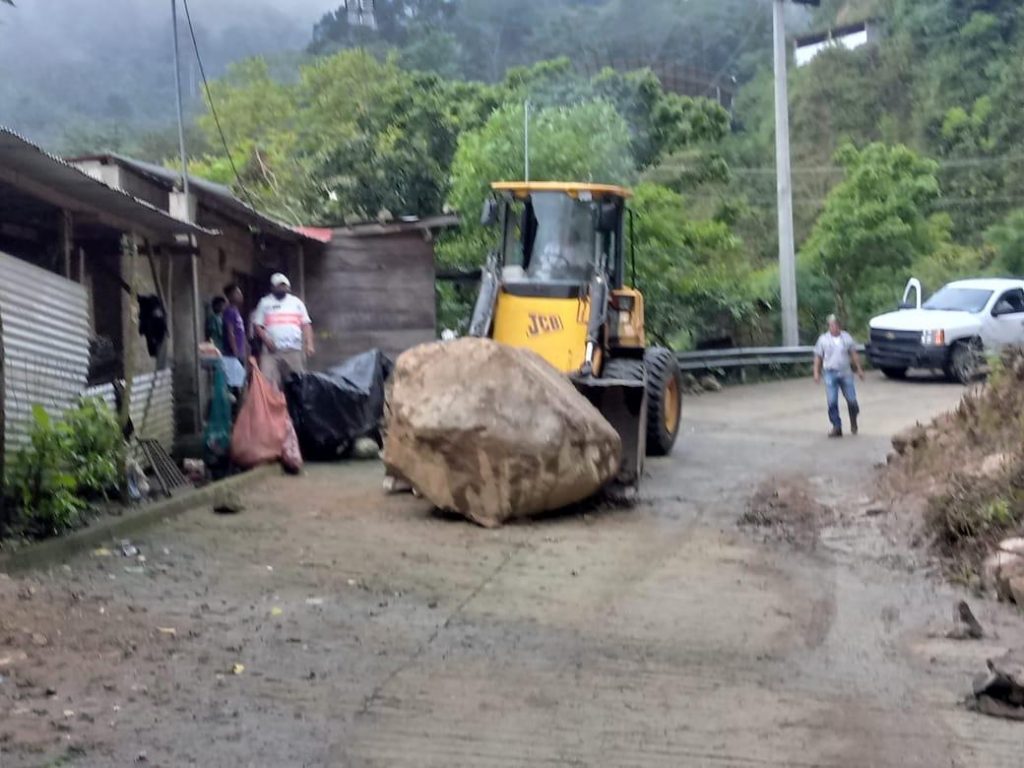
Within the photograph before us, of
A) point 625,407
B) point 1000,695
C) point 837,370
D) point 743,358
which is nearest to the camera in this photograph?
point 1000,695

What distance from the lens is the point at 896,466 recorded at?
41.4ft

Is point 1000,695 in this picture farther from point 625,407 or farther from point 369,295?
point 369,295

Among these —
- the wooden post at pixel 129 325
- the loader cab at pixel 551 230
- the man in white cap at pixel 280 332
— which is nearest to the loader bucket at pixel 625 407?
the loader cab at pixel 551 230

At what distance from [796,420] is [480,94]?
13169mm

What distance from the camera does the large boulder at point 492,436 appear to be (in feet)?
33.9

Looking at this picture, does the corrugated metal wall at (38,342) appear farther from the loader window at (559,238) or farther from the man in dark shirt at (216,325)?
the loader window at (559,238)

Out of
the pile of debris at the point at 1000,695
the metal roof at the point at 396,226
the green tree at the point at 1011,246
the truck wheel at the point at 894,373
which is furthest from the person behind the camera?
the green tree at the point at 1011,246

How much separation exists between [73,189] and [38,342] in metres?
1.16

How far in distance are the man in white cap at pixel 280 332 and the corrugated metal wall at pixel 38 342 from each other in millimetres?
3398

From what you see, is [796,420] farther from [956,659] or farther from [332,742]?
[332,742]

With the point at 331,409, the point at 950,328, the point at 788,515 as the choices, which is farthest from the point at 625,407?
the point at 950,328

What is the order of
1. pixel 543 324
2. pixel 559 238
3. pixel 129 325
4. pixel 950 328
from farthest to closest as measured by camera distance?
pixel 950 328
pixel 559 238
pixel 543 324
pixel 129 325

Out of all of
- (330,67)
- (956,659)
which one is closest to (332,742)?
(956,659)

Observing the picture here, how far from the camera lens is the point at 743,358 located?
80.7 ft
